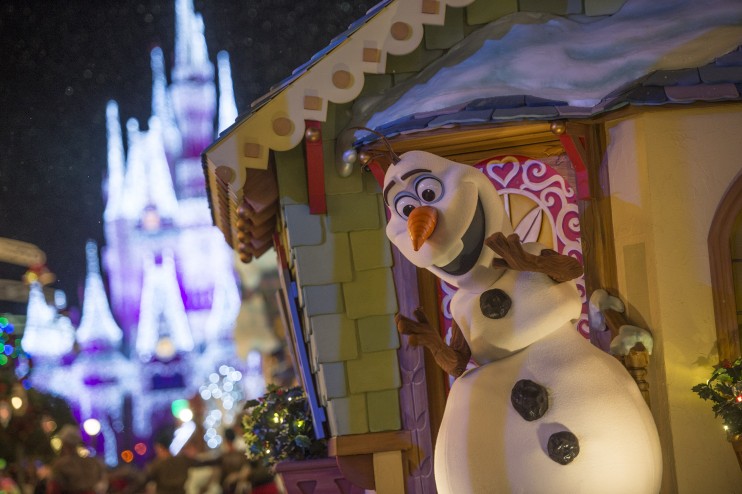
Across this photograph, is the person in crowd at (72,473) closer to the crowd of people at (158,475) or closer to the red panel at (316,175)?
the crowd of people at (158,475)

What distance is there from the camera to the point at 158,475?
36.8 feet

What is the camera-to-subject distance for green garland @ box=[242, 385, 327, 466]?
7.27m

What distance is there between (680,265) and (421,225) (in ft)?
5.18

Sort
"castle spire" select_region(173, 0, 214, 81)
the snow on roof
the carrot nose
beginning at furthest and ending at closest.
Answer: "castle spire" select_region(173, 0, 214, 81) < the snow on roof < the carrot nose

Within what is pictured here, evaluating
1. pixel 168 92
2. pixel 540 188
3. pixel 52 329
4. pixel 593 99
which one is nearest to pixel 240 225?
pixel 540 188

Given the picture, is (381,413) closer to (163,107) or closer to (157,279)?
(157,279)

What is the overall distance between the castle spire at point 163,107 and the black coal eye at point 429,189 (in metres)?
39.3

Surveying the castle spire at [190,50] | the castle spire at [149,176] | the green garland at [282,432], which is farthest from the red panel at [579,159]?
the castle spire at [149,176]

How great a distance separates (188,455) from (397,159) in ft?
24.8

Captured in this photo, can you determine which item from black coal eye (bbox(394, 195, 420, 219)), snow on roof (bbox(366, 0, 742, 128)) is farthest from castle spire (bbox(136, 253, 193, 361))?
black coal eye (bbox(394, 195, 420, 219))

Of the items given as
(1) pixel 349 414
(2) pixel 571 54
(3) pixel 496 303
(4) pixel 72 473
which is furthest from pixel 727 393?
(4) pixel 72 473

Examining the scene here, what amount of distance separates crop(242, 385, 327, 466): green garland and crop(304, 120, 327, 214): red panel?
181 cm

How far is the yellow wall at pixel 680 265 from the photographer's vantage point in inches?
208

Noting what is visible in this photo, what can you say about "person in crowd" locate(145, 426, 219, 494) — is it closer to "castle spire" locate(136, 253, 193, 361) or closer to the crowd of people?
the crowd of people
